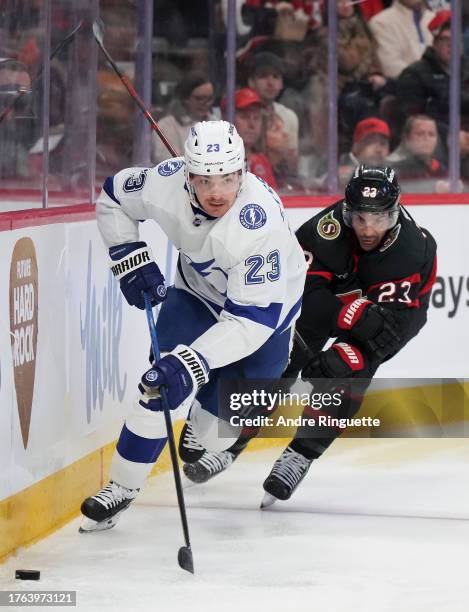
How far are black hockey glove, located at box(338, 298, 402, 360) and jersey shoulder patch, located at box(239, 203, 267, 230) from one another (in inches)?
33.8

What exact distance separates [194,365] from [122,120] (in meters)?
1.82

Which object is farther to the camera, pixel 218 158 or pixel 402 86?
pixel 402 86

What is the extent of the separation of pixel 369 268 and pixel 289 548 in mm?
1071

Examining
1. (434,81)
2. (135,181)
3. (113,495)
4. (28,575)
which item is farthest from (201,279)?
(434,81)

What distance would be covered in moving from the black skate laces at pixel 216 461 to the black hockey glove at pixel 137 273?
0.73 metres

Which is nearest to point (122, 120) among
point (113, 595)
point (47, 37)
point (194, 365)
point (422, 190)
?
point (47, 37)

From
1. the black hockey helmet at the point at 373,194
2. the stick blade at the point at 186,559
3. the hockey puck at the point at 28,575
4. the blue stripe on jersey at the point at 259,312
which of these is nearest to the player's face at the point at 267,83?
the black hockey helmet at the point at 373,194

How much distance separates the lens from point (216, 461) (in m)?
4.45

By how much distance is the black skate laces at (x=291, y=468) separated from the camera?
4226 mm

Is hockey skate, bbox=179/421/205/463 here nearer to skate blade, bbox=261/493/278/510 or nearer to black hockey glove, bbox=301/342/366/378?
skate blade, bbox=261/493/278/510

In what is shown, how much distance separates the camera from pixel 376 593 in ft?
10.8

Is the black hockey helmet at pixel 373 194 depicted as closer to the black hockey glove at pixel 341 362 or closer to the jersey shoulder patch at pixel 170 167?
the black hockey glove at pixel 341 362

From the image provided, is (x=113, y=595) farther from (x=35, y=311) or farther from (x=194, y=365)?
(x=35, y=311)

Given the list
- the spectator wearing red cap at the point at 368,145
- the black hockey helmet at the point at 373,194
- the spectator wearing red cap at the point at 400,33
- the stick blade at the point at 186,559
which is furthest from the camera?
the spectator wearing red cap at the point at 400,33
